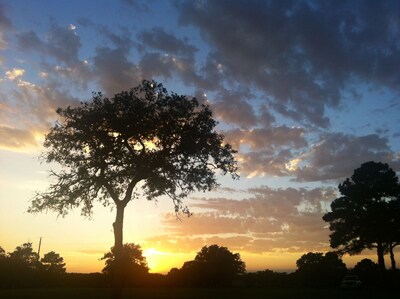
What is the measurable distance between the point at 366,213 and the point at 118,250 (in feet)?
152

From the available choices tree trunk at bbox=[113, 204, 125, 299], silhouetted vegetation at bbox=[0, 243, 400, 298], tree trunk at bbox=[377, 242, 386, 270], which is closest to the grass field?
tree trunk at bbox=[113, 204, 125, 299]

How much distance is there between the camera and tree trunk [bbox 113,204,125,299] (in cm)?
2870

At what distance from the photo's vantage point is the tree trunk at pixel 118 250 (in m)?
28.7

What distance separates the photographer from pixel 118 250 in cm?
3033

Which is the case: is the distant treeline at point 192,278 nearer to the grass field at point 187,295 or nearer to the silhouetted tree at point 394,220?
the silhouetted tree at point 394,220

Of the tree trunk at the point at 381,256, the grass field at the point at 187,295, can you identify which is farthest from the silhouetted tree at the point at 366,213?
the grass field at the point at 187,295

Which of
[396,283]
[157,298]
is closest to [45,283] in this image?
[157,298]

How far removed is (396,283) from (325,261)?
43598mm

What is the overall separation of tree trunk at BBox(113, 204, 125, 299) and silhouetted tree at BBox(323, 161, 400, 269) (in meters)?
45.4

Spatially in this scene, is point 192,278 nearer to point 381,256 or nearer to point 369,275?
point 369,275

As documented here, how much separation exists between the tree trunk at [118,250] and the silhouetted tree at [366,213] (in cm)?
4542

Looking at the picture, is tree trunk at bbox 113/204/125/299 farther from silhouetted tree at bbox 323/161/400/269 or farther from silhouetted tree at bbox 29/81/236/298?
silhouetted tree at bbox 323/161/400/269

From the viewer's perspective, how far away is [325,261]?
96.9 metres

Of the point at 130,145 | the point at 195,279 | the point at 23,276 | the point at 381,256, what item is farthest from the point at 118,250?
the point at 381,256
